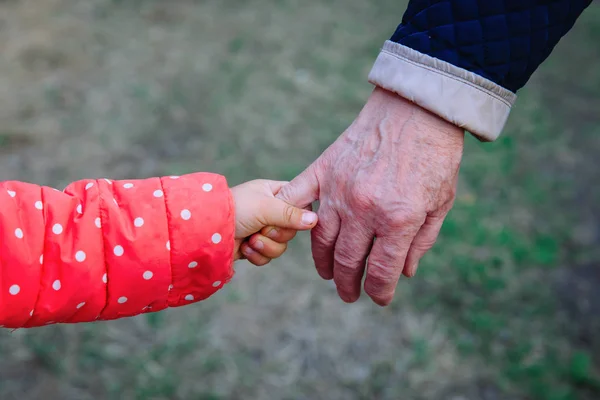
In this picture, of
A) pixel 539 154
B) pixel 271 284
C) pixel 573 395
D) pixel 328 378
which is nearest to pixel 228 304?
pixel 271 284

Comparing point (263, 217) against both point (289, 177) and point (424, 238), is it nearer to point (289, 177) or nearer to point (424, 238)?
point (424, 238)

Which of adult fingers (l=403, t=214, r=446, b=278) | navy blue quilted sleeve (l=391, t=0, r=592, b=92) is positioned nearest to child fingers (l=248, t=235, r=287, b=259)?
adult fingers (l=403, t=214, r=446, b=278)

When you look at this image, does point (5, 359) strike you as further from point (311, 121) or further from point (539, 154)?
point (539, 154)

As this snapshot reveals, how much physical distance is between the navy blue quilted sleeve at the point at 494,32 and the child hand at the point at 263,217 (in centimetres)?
59

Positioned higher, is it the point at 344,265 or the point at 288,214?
the point at 288,214

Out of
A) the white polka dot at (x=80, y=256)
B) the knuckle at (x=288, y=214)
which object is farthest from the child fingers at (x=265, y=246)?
the white polka dot at (x=80, y=256)

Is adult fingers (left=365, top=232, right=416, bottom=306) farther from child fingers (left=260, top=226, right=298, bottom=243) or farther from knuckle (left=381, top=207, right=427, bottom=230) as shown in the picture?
child fingers (left=260, top=226, right=298, bottom=243)

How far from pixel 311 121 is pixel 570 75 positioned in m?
2.29

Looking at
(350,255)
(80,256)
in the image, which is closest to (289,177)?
(350,255)

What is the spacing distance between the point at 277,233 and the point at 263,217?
0.31 feet

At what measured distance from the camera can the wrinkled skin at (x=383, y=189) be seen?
164 cm

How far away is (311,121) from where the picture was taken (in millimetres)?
4195

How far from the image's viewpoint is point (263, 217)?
5.84 ft

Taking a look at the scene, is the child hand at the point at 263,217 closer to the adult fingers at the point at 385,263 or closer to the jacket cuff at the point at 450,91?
the adult fingers at the point at 385,263
